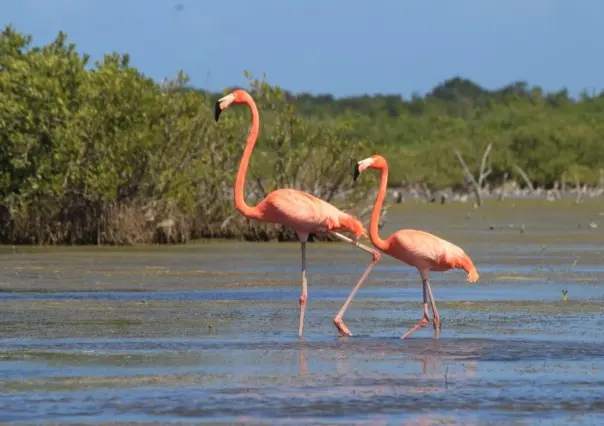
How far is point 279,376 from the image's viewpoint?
1060 centimetres

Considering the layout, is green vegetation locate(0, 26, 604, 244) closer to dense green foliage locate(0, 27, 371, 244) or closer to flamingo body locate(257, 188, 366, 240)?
dense green foliage locate(0, 27, 371, 244)

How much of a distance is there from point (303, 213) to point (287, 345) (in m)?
2.23

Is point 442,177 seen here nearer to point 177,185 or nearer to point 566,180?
point 566,180

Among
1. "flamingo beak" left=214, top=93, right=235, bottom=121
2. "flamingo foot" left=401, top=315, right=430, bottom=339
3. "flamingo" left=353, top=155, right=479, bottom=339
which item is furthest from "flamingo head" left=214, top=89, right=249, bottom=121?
"flamingo foot" left=401, top=315, right=430, bottom=339

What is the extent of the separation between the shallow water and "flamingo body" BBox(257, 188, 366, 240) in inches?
34.2

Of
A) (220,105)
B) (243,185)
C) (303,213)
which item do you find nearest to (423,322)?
(303,213)

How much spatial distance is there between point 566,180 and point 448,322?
152 feet

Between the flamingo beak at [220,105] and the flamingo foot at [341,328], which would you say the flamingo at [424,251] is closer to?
the flamingo foot at [341,328]

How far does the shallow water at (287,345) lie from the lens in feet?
30.6

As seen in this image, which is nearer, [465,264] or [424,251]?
[424,251]

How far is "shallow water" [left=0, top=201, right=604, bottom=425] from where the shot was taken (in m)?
9.32

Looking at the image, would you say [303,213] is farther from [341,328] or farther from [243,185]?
[341,328]

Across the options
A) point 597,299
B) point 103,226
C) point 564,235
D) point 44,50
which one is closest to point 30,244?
point 103,226

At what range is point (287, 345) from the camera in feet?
40.7
